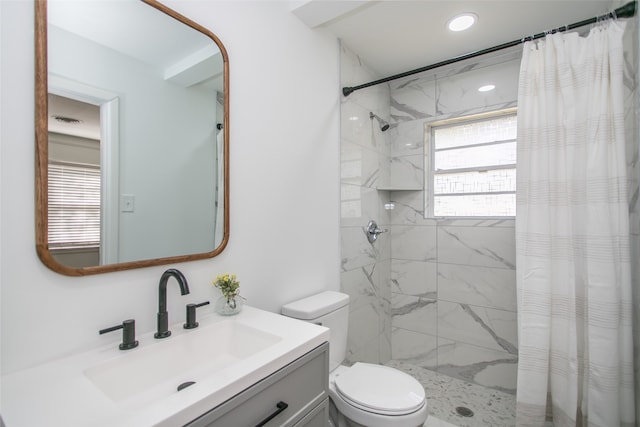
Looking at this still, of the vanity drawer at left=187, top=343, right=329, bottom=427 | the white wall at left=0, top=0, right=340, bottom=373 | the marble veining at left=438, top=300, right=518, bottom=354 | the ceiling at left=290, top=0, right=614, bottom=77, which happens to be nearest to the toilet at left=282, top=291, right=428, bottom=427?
the white wall at left=0, top=0, right=340, bottom=373

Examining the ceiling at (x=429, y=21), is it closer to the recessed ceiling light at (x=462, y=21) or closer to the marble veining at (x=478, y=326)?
the recessed ceiling light at (x=462, y=21)

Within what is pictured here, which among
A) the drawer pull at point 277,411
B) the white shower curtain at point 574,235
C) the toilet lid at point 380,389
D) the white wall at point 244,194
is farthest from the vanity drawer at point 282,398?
the white shower curtain at point 574,235

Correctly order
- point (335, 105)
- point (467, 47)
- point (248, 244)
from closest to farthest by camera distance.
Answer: point (248, 244) < point (335, 105) < point (467, 47)

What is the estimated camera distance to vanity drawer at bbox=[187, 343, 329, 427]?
76 cm

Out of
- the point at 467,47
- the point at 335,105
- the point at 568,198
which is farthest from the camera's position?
the point at 467,47

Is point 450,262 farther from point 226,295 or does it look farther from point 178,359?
point 178,359

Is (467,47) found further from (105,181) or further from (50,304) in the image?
(50,304)

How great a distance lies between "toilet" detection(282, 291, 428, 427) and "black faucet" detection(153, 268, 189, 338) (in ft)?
2.08

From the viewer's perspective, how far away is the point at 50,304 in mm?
862

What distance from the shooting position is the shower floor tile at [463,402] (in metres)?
1.96

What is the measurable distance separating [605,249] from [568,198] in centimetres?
28

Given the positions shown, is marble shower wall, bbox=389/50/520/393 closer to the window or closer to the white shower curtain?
the window

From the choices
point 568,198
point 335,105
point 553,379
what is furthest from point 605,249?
point 335,105

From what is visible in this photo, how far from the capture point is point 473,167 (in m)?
2.42
